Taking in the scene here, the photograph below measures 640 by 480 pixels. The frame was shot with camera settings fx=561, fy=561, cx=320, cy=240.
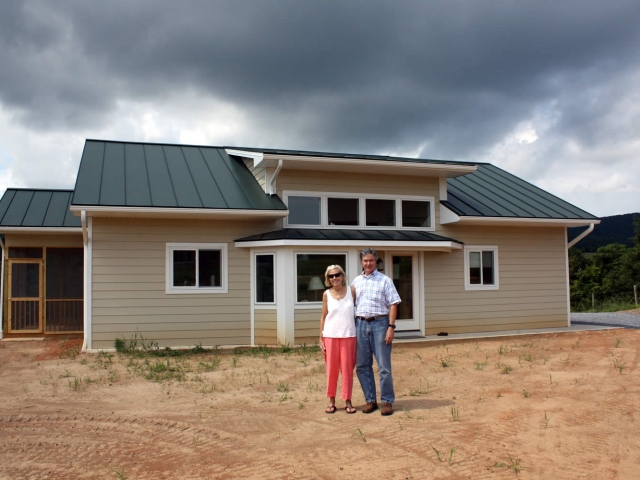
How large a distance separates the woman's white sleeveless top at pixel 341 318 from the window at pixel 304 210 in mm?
6220

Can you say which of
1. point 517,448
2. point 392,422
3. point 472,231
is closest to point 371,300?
point 392,422

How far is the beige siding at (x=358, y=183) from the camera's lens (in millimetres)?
12062

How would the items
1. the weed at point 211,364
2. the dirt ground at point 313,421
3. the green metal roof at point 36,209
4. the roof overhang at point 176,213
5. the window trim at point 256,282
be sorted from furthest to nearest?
the green metal roof at point 36,209 → the window trim at point 256,282 → the roof overhang at point 176,213 → the weed at point 211,364 → the dirt ground at point 313,421

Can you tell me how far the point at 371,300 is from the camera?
19.3 ft

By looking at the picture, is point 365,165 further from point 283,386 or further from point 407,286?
point 283,386

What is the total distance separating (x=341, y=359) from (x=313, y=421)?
27.3 inches

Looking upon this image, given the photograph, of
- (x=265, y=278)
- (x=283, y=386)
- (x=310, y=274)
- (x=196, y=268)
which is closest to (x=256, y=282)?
(x=265, y=278)

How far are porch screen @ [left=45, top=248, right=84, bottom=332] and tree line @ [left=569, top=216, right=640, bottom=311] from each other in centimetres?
3863

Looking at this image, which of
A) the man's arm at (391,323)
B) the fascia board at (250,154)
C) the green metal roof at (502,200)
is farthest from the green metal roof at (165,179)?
the man's arm at (391,323)

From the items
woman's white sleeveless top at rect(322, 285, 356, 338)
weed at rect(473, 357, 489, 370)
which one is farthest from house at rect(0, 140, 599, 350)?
woman's white sleeveless top at rect(322, 285, 356, 338)

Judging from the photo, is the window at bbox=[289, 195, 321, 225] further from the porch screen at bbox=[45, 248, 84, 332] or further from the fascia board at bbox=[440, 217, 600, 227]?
the porch screen at bbox=[45, 248, 84, 332]

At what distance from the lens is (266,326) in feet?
37.4

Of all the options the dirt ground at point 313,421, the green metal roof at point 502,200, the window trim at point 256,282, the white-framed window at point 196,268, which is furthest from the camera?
the green metal roof at point 502,200

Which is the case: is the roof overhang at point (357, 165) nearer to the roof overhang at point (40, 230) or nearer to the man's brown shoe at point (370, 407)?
the roof overhang at point (40, 230)
